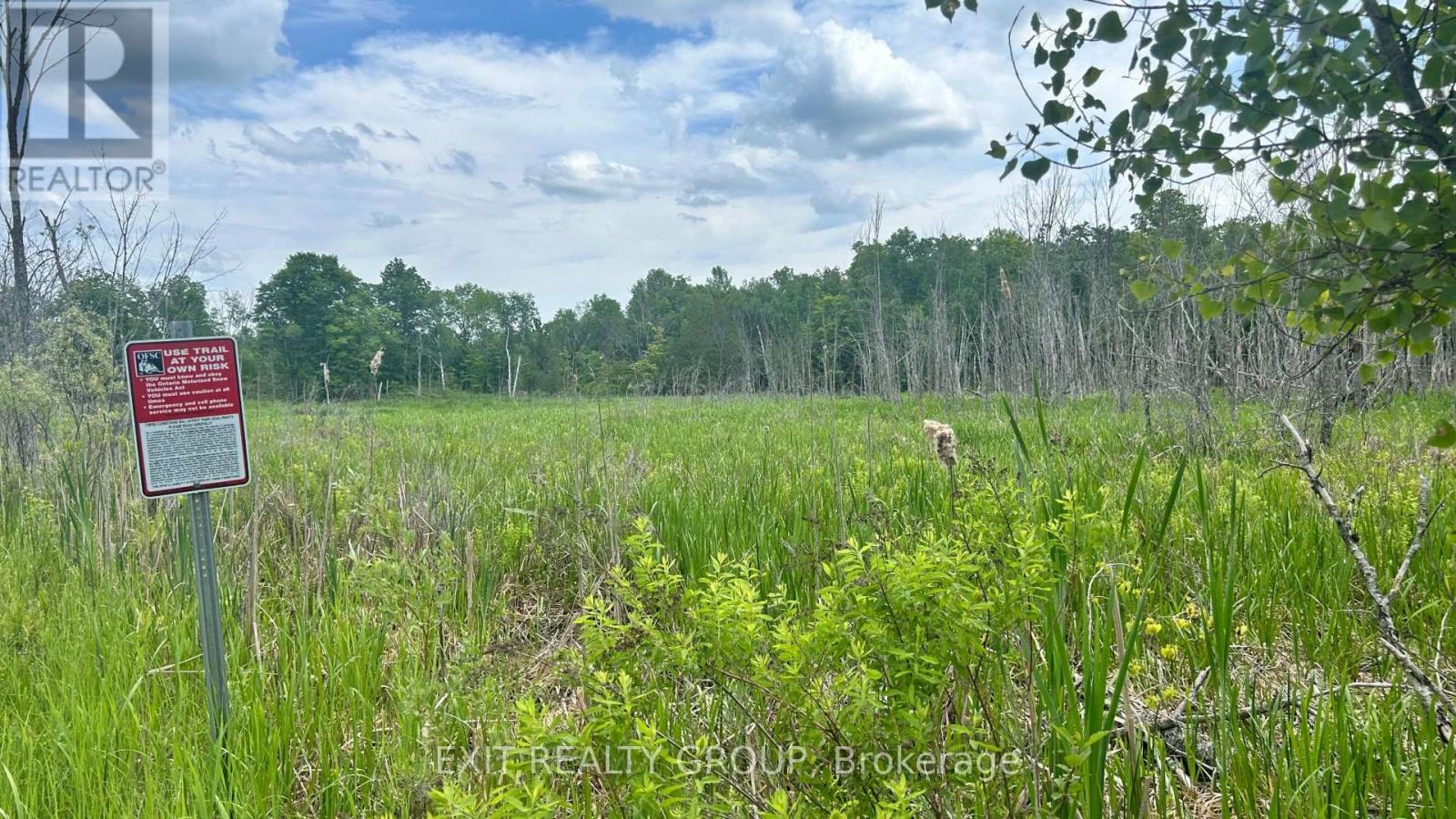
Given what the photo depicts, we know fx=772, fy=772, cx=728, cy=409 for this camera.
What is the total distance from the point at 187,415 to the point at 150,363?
18 centimetres

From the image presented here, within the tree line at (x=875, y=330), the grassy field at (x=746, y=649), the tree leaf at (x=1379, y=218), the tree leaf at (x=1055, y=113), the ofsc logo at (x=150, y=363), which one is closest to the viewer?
the tree leaf at (x=1379, y=218)

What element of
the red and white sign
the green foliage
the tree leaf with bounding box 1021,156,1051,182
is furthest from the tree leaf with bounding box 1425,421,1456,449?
the red and white sign

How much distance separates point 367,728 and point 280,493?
268cm

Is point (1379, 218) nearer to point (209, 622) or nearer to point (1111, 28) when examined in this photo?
point (1111, 28)

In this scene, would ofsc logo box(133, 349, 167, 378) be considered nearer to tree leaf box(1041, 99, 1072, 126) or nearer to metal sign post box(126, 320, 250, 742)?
metal sign post box(126, 320, 250, 742)

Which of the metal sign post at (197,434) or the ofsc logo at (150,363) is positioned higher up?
the ofsc logo at (150,363)

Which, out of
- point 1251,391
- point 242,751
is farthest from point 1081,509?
point 1251,391

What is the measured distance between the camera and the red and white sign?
7.16ft

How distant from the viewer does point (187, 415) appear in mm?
2273

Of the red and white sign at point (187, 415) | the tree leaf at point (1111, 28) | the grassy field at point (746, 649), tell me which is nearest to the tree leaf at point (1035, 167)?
the tree leaf at point (1111, 28)

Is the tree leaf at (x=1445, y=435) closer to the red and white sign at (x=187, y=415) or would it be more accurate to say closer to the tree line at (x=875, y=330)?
the tree line at (x=875, y=330)

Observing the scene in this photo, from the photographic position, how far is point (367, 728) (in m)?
2.40

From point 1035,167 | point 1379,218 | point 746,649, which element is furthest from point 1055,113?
point 746,649

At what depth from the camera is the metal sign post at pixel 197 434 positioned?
2188 millimetres
